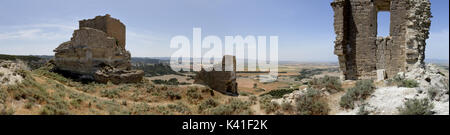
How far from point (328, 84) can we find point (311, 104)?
1.58m

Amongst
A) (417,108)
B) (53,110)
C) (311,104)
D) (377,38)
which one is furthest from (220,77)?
(417,108)

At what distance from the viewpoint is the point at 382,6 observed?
388 inches

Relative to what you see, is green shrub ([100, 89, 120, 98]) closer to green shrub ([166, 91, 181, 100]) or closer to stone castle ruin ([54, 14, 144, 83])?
green shrub ([166, 91, 181, 100])

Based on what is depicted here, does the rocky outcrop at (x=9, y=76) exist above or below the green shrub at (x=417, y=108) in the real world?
above

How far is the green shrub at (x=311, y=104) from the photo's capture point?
659cm

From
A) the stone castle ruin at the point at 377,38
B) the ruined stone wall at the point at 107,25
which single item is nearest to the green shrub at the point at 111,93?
the ruined stone wall at the point at 107,25

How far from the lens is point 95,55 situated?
17344mm

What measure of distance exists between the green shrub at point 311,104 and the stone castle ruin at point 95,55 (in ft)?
47.1

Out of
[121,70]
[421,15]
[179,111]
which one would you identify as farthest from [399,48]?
[121,70]

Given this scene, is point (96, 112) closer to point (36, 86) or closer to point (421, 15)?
point (36, 86)

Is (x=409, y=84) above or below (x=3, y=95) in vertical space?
above

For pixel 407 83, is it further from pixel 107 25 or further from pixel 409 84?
pixel 107 25

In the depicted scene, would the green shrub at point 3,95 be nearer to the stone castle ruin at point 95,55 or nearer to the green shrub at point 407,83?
the stone castle ruin at point 95,55

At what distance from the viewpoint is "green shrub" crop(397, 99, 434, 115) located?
4821 millimetres
